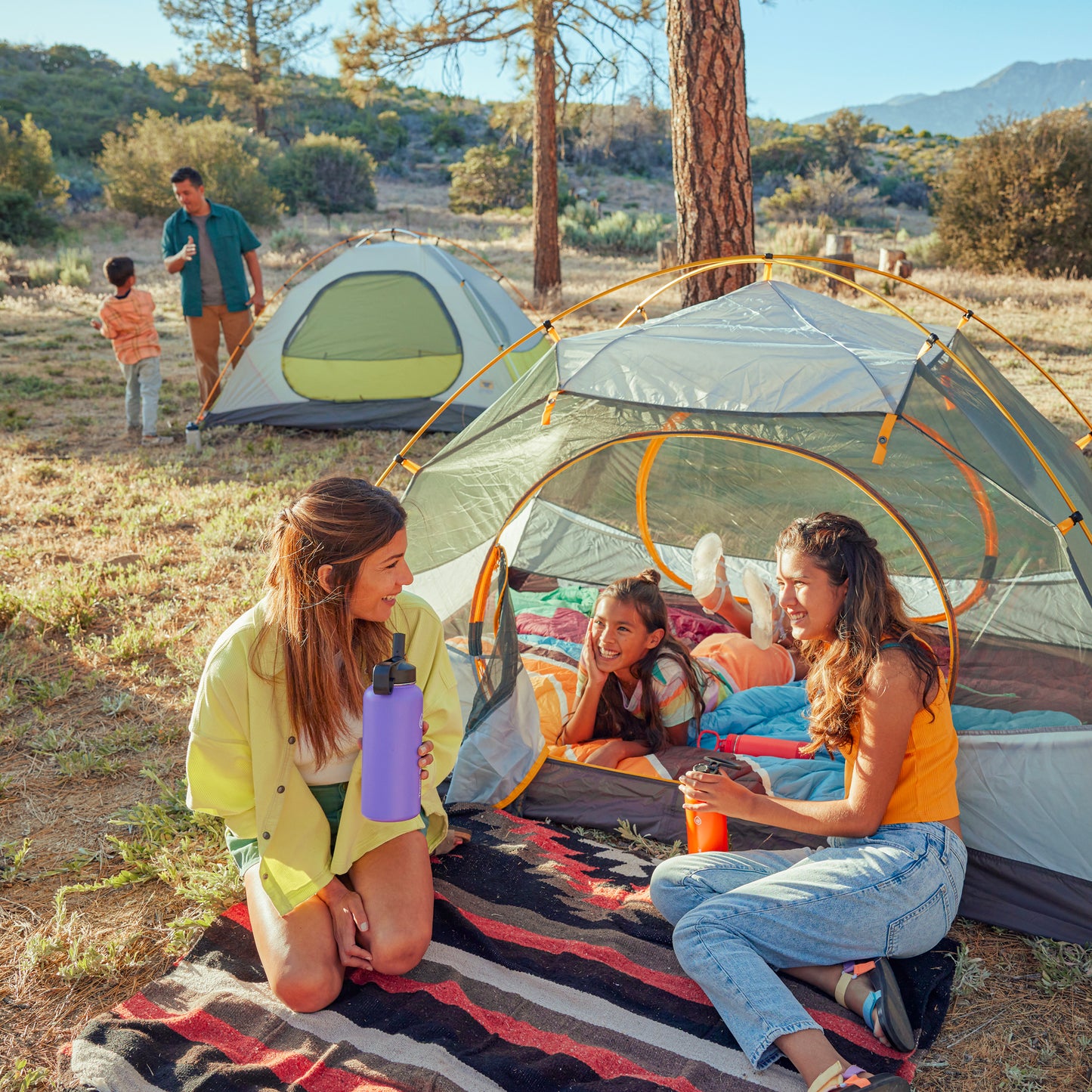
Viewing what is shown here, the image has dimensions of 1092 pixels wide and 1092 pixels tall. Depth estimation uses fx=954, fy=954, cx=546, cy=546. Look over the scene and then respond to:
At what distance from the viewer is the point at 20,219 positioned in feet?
51.8

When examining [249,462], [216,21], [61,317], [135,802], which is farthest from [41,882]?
[216,21]

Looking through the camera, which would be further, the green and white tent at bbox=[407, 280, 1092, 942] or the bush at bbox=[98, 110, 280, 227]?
the bush at bbox=[98, 110, 280, 227]

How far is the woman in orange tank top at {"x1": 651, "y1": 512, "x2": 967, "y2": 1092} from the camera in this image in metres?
1.90

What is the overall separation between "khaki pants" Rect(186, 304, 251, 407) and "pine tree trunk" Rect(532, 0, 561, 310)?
13.5 feet

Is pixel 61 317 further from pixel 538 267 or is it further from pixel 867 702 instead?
pixel 867 702

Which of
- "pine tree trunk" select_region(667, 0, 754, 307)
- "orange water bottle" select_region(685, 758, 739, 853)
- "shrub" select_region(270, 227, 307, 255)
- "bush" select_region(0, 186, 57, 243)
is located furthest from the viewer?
"bush" select_region(0, 186, 57, 243)

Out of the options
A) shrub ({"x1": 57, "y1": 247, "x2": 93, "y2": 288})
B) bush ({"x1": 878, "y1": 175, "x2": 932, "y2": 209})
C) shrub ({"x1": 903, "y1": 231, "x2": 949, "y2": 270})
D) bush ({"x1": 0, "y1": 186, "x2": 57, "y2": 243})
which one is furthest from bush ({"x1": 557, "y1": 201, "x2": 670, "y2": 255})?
bush ({"x1": 878, "y1": 175, "x2": 932, "y2": 209})

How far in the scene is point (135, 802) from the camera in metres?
2.83

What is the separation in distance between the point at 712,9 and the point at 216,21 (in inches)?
1044

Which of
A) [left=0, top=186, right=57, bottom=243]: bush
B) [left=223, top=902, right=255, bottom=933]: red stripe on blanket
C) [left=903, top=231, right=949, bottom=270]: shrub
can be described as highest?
[left=0, top=186, right=57, bottom=243]: bush

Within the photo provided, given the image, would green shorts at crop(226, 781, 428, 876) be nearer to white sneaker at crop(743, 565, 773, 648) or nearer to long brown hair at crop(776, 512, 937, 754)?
long brown hair at crop(776, 512, 937, 754)

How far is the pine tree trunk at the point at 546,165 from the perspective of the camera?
915 cm

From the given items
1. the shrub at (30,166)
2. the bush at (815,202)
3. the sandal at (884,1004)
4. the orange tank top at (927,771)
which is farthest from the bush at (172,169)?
the sandal at (884,1004)

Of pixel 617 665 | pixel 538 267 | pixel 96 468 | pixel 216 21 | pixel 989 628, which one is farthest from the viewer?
pixel 216 21
